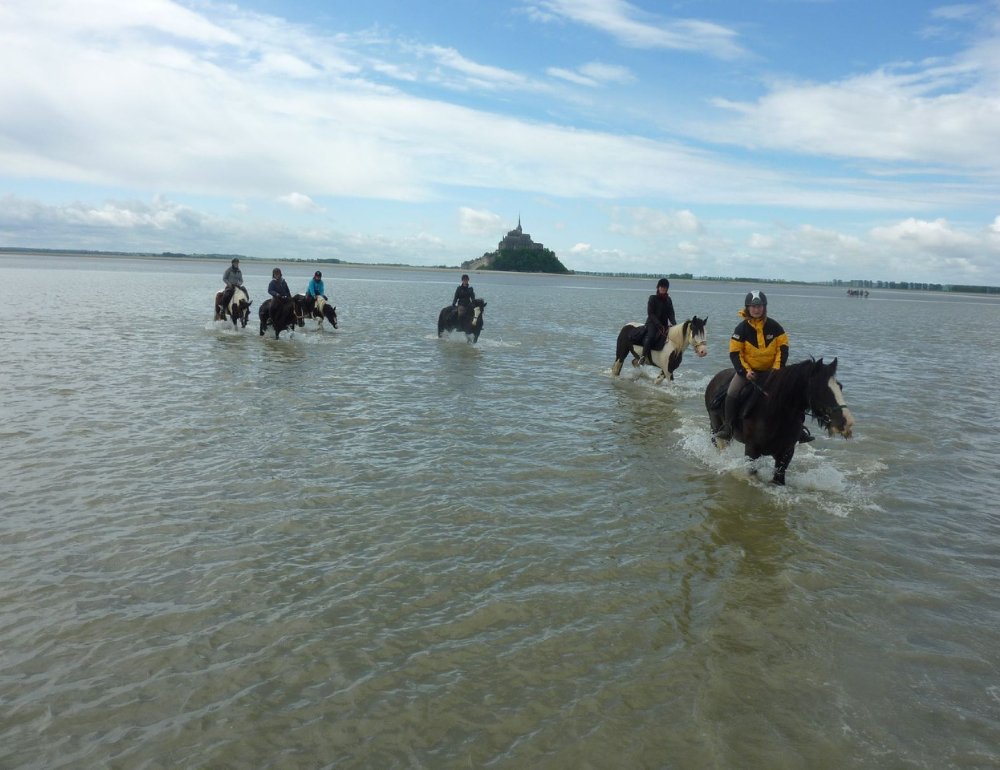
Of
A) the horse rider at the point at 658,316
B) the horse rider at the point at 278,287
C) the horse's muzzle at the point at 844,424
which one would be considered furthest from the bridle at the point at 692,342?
the horse rider at the point at 278,287

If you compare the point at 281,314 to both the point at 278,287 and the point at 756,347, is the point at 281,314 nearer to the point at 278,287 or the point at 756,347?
the point at 278,287

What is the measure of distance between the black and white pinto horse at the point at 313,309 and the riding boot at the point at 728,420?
16.5 metres

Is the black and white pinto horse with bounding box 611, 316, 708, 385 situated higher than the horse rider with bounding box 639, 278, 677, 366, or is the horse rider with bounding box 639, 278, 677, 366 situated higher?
the horse rider with bounding box 639, 278, 677, 366

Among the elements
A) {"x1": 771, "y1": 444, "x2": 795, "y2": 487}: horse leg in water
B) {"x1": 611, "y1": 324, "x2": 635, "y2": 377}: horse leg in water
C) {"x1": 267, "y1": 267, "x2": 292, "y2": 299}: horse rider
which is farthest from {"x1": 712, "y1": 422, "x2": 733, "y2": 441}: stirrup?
{"x1": 267, "y1": 267, "x2": 292, "y2": 299}: horse rider

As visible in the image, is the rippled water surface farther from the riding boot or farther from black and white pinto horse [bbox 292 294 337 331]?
black and white pinto horse [bbox 292 294 337 331]

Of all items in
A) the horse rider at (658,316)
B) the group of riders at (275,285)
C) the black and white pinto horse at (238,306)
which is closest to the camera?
the horse rider at (658,316)

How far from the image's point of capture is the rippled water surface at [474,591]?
3.65m

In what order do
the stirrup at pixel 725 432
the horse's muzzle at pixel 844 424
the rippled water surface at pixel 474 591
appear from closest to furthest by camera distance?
the rippled water surface at pixel 474 591, the horse's muzzle at pixel 844 424, the stirrup at pixel 725 432

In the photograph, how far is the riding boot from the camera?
814 centimetres

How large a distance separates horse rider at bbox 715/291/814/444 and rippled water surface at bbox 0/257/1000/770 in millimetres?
1416

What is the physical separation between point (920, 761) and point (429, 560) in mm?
3833

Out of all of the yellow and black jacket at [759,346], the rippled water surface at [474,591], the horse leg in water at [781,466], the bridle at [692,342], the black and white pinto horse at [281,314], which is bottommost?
the rippled water surface at [474,591]

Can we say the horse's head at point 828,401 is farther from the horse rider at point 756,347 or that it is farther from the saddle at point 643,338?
the saddle at point 643,338

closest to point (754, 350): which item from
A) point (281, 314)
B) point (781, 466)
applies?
point (781, 466)
